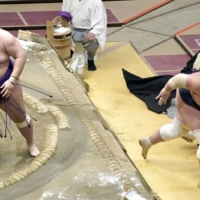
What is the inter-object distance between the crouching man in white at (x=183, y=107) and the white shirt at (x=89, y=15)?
1.43 metres

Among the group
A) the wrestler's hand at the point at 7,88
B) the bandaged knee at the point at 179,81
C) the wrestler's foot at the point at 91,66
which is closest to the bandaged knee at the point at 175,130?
the bandaged knee at the point at 179,81

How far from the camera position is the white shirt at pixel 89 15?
13.7 ft

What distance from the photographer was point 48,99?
10.8 feet

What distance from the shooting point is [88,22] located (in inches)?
168

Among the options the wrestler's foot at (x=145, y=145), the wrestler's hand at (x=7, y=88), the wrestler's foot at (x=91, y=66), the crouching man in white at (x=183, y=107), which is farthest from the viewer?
the wrestler's foot at (x=91, y=66)

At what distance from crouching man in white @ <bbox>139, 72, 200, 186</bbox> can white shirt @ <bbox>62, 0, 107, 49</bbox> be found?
1434 mm

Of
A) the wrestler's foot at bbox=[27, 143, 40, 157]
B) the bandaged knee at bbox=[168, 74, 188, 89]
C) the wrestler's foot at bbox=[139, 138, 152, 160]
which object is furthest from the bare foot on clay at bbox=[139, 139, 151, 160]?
the wrestler's foot at bbox=[27, 143, 40, 157]

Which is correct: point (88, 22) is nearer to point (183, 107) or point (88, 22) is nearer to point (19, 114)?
point (183, 107)

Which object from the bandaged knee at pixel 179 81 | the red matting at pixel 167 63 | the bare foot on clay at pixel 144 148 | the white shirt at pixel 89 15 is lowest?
the red matting at pixel 167 63

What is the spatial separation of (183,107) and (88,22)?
1.72 meters

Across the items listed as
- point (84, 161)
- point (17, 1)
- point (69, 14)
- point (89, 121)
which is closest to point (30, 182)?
point (84, 161)

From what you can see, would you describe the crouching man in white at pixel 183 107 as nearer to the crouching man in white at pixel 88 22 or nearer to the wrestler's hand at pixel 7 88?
the wrestler's hand at pixel 7 88

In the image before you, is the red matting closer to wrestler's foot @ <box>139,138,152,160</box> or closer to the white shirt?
the white shirt

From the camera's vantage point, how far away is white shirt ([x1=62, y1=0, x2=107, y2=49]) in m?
4.17
